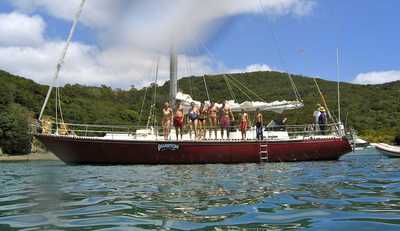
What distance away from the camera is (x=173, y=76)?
23.3 m

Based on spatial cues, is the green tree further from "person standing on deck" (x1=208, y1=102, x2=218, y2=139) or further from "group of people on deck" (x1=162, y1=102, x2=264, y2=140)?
"person standing on deck" (x1=208, y1=102, x2=218, y2=139)

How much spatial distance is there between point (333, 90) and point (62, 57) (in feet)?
248

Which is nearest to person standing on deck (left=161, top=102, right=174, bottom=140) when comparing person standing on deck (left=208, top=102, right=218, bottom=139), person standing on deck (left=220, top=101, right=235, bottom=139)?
person standing on deck (left=208, top=102, right=218, bottom=139)

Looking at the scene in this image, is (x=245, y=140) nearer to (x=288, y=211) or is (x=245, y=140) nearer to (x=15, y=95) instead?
(x=288, y=211)

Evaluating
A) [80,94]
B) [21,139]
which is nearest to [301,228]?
[21,139]

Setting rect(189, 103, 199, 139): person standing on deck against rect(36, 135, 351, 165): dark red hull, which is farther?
rect(189, 103, 199, 139): person standing on deck

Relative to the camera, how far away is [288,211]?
6.02 meters

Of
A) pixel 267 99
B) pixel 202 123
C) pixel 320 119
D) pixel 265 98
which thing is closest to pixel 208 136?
pixel 202 123

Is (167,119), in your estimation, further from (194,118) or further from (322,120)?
(322,120)

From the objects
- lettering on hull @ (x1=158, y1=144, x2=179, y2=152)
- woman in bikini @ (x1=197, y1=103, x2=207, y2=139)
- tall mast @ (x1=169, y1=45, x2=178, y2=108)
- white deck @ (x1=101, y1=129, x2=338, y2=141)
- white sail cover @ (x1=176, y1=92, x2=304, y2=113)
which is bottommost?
lettering on hull @ (x1=158, y1=144, x2=179, y2=152)

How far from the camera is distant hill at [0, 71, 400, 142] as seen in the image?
58822 millimetres

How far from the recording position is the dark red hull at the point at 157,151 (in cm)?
2073

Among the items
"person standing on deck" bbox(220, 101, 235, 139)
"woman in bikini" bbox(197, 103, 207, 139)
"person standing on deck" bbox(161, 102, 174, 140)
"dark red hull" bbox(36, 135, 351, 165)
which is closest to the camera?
"dark red hull" bbox(36, 135, 351, 165)

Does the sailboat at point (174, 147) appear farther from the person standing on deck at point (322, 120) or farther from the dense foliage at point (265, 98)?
the dense foliage at point (265, 98)
